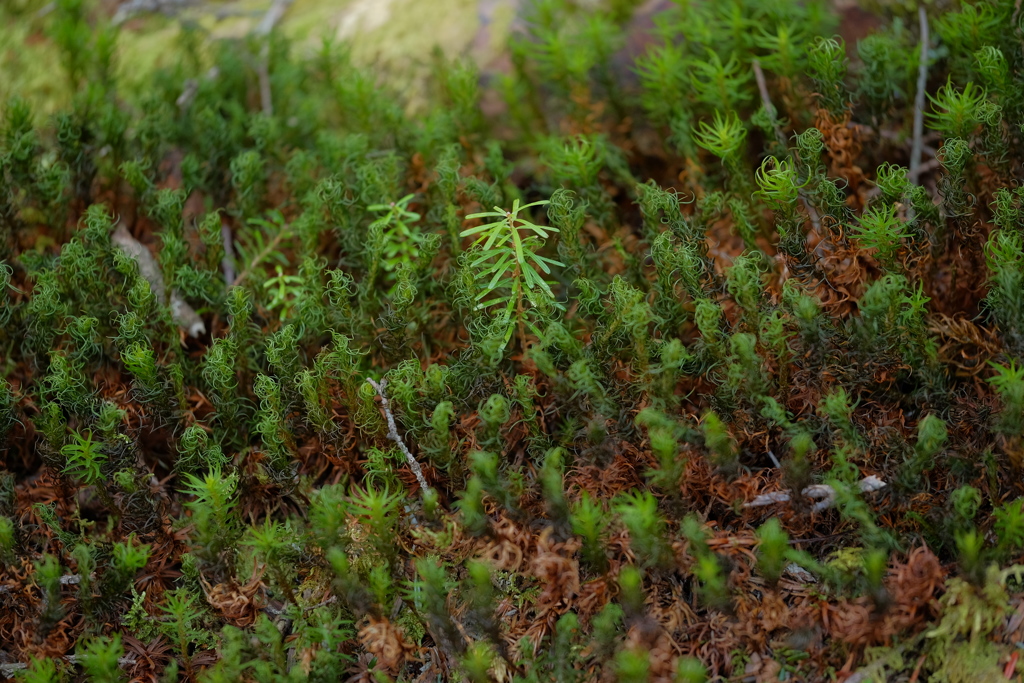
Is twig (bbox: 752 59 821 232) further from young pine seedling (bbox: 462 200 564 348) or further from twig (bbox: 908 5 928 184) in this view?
young pine seedling (bbox: 462 200 564 348)

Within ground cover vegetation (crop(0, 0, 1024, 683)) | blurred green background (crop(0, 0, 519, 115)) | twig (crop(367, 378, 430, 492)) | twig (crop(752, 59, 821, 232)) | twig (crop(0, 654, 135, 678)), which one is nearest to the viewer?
ground cover vegetation (crop(0, 0, 1024, 683))

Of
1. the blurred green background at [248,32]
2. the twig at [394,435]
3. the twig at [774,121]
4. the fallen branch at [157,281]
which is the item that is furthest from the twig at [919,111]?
the fallen branch at [157,281]

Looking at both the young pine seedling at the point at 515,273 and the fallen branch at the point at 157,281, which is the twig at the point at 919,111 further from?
the fallen branch at the point at 157,281

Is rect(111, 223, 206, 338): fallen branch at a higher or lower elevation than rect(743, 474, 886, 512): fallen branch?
higher

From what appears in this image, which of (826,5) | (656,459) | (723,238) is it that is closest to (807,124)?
(723,238)

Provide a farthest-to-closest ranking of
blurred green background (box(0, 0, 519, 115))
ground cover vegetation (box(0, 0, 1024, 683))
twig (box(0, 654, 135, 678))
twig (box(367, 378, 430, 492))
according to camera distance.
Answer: blurred green background (box(0, 0, 519, 115)) → twig (box(367, 378, 430, 492)) → twig (box(0, 654, 135, 678)) → ground cover vegetation (box(0, 0, 1024, 683))

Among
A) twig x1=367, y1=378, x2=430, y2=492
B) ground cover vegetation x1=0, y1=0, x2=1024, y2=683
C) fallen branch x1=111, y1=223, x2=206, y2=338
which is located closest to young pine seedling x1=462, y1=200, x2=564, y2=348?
ground cover vegetation x1=0, y1=0, x2=1024, y2=683

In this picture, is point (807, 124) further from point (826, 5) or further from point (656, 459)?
point (656, 459)
